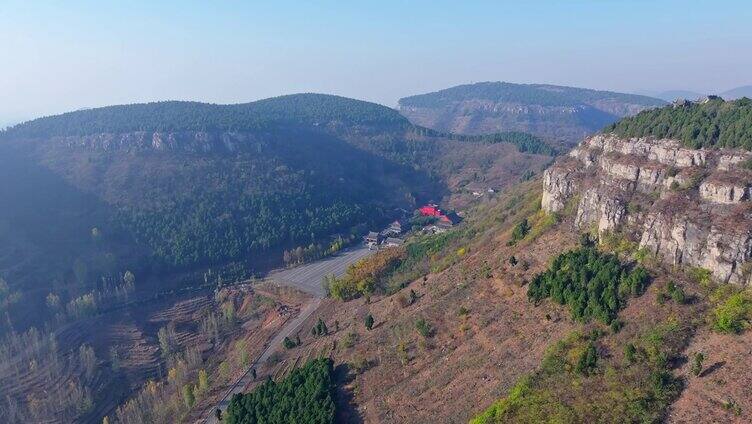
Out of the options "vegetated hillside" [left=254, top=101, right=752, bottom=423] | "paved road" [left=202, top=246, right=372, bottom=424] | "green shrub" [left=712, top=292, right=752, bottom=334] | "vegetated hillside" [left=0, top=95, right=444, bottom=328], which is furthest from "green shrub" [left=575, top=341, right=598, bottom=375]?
"vegetated hillside" [left=0, top=95, right=444, bottom=328]

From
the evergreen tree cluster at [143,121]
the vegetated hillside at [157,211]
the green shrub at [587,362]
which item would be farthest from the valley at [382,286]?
the evergreen tree cluster at [143,121]

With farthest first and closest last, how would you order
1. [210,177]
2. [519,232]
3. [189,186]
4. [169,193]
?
[210,177] < [189,186] < [169,193] < [519,232]

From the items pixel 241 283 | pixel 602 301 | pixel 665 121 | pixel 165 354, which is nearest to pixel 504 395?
pixel 602 301

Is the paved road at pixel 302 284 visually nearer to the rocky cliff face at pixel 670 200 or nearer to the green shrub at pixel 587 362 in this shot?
the green shrub at pixel 587 362

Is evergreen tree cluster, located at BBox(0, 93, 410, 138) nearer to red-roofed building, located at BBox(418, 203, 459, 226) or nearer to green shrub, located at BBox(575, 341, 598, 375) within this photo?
red-roofed building, located at BBox(418, 203, 459, 226)

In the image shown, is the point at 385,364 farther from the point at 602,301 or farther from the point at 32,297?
the point at 32,297

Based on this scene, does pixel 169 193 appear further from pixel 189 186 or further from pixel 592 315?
pixel 592 315

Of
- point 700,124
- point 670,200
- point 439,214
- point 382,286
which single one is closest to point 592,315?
point 670,200
